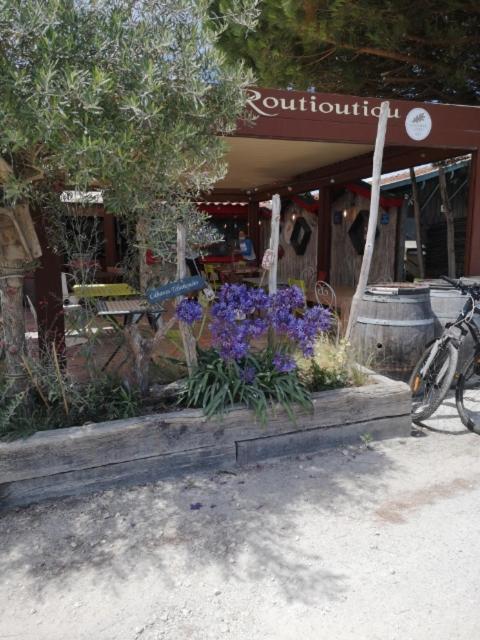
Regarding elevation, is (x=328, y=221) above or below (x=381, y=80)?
below

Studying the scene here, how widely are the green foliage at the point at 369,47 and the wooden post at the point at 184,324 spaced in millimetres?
3611

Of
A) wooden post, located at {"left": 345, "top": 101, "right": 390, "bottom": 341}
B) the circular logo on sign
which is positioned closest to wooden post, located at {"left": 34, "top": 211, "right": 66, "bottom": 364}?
wooden post, located at {"left": 345, "top": 101, "right": 390, "bottom": 341}

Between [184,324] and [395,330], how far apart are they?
182 cm

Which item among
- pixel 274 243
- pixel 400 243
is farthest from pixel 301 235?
pixel 274 243

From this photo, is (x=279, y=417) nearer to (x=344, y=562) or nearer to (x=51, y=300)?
(x=344, y=562)

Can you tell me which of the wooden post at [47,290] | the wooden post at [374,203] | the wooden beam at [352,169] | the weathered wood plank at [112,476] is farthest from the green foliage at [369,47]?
the weathered wood plank at [112,476]

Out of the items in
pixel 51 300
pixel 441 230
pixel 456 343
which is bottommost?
pixel 456 343

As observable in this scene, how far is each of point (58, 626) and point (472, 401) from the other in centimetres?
369

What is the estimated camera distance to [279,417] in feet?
10.4

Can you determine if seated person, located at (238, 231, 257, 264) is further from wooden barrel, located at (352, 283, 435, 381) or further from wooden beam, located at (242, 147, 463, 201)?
wooden barrel, located at (352, 283, 435, 381)

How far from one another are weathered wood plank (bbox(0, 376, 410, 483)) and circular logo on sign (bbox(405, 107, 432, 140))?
2957 mm

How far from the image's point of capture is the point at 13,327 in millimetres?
3018

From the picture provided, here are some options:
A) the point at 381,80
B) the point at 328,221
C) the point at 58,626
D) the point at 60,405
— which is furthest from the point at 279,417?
the point at 328,221

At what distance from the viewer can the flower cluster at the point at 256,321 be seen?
3062mm
